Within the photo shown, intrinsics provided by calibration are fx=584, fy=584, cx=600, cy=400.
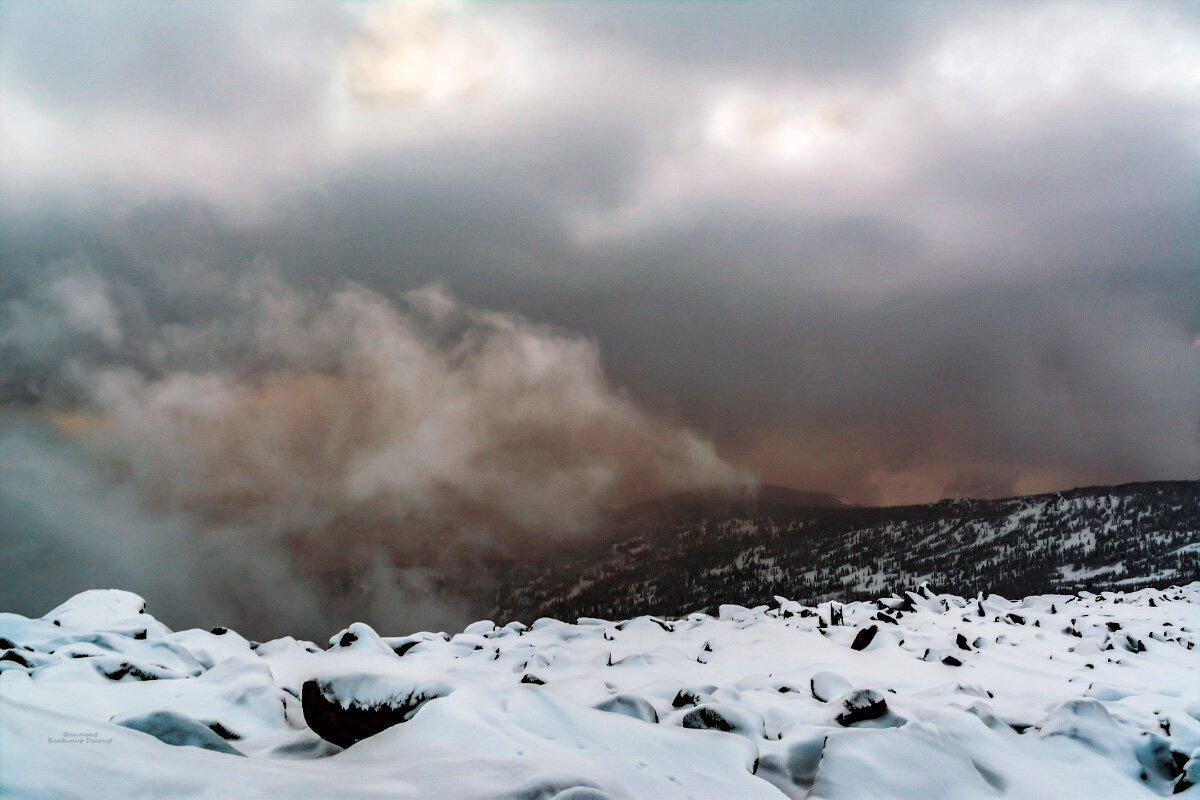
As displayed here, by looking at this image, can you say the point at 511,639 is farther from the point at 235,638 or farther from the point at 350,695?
the point at 350,695

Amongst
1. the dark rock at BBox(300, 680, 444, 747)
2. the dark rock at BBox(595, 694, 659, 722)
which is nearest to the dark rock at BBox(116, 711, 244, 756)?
the dark rock at BBox(300, 680, 444, 747)

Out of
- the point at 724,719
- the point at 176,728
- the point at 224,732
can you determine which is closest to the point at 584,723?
the point at 724,719

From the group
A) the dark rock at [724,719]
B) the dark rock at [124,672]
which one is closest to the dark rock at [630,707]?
the dark rock at [724,719]

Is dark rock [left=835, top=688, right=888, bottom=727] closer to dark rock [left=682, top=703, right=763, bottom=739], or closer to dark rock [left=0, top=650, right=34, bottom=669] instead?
dark rock [left=682, top=703, right=763, bottom=739]

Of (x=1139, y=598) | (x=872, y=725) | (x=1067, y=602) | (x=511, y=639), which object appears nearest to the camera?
(x=872, y=725)

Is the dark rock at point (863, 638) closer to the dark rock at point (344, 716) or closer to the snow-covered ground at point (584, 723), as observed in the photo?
the snow-covered ground at point (584, 723)

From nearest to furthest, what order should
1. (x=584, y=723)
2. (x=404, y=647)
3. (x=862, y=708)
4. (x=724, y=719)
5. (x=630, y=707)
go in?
1. (x=584, y=723)
2. (x=724, y=719)
3. (x=862, y=708)
4. (x=630, y=707)
5. (x=404, y=647)

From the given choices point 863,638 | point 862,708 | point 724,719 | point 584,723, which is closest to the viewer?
point 584,723

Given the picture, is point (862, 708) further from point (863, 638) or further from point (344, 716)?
point (863, 638)

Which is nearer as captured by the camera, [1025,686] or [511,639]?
A: [1025,686]

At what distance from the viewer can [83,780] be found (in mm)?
5180

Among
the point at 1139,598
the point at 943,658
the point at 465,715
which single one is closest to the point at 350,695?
the point at 465,715

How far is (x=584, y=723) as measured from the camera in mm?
9953

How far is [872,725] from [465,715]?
24.2ft
